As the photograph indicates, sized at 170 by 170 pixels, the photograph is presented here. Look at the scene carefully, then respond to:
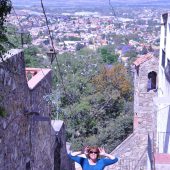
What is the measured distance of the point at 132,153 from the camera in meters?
18.2

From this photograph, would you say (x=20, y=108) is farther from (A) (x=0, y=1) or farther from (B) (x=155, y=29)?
(B) (x=155, y=29)

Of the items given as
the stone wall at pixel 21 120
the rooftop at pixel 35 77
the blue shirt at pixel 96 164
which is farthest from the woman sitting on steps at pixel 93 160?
the rooftop at pixel 35 77

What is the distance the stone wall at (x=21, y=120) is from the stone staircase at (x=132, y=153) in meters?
7.19

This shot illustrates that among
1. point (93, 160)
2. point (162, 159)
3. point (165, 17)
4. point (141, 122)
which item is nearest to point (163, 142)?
point (141, 122)

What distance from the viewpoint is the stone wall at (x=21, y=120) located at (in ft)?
22.6

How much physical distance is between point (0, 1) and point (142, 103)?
14820 mm

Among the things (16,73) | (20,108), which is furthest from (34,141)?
(16,73)

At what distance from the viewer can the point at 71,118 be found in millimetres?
31016

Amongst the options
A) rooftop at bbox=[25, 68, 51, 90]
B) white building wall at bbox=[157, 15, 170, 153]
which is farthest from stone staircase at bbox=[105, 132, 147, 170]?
rooftop at bbox=[25, 68, 51, 90]

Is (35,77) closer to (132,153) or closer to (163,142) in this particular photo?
(163,142)

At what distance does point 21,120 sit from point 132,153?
432 inches

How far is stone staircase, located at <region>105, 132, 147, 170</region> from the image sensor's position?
17.0 meters

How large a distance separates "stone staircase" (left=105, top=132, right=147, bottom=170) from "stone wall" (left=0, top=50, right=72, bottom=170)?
719cm

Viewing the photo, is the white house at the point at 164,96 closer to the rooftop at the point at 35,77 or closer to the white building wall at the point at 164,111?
the white building wall at the point at 164,111
